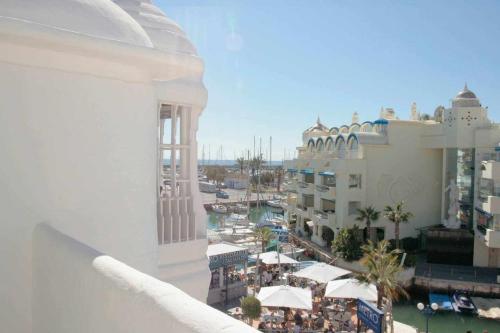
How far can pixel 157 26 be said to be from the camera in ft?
24.3

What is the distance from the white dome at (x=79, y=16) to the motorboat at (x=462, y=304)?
958 inches

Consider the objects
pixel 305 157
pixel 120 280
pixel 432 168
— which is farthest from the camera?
pixel 305 157

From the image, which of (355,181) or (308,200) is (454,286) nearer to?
(355,181)

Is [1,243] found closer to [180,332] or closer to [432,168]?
[180,332]

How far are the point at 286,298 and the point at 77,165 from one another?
632 inches

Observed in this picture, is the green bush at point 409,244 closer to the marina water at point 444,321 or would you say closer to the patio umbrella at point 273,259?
the marina water at point 444,321

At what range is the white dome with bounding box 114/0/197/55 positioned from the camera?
7.30 m

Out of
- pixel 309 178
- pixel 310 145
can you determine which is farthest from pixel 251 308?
pixel 310 145

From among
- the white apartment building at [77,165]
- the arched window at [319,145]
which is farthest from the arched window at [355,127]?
the white apartment building at [77,165]

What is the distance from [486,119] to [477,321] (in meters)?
16.0

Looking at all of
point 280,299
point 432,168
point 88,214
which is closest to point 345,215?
point 432,168

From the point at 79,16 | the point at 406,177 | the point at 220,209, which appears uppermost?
the point at 79,16

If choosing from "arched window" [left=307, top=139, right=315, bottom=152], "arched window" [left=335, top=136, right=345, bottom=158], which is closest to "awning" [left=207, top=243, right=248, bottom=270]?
"arched window" [left=335, top=136, right=345, bottom=158]

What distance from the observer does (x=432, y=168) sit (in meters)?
35.7
